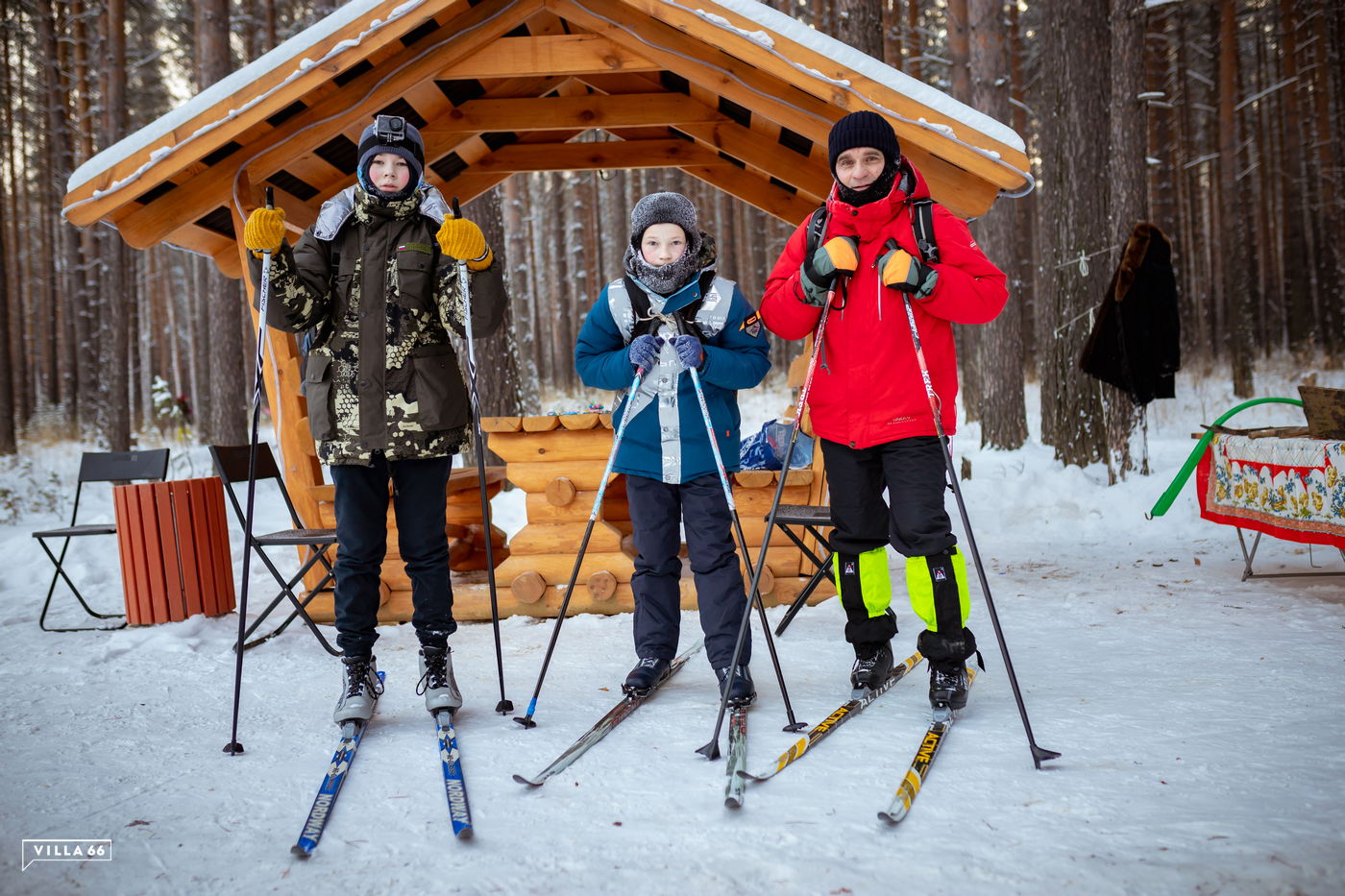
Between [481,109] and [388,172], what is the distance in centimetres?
244

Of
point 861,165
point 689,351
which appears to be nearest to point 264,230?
point 689,351

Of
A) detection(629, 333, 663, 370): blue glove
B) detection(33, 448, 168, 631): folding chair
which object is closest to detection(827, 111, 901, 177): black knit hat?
detection(629, 333, 663, 370): blue glove

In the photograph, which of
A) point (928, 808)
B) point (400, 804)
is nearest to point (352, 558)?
point (400, 804)

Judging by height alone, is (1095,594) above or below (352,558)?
below

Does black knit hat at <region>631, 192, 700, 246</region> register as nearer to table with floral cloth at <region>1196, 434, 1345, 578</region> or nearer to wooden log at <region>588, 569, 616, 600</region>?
wooden log at <region>588, 569, 616, 600</region>

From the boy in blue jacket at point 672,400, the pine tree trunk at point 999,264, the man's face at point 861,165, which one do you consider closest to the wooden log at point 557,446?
the boy in blue jacket at point 672,400

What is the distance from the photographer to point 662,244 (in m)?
3.41

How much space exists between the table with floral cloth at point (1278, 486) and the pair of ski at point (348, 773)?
4.15m

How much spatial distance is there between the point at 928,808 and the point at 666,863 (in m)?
0.72

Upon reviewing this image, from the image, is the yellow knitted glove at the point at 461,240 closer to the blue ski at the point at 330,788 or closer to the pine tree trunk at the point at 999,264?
the blue ski at the point at 330,788

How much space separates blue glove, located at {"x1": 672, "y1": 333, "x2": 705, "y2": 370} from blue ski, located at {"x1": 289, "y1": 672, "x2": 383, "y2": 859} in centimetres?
170

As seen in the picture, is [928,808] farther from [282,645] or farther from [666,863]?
[282,645]

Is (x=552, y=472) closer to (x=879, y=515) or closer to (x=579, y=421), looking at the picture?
(x=579, y=421)

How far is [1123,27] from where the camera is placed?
7.89 meters
